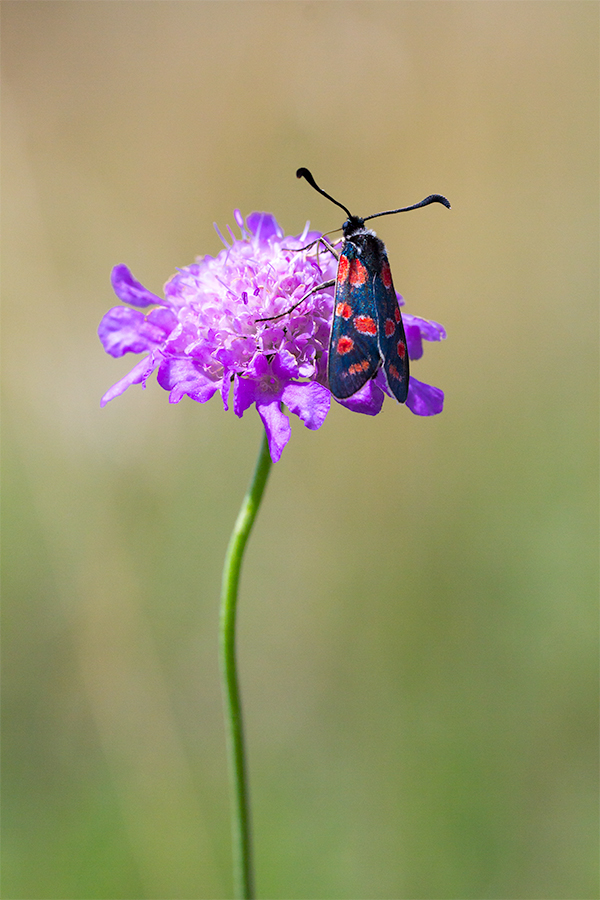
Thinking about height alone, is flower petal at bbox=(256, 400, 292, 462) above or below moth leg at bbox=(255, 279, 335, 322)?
below

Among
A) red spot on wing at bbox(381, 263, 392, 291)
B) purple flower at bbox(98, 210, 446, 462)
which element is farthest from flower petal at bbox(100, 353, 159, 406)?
red spot on wing at bbox(381, 263, 392, 291)

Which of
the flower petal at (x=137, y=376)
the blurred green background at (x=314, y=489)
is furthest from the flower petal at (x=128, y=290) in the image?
the blurred green background at (x=314, y=489)

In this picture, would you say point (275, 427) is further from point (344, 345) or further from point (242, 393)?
point (344, 345)

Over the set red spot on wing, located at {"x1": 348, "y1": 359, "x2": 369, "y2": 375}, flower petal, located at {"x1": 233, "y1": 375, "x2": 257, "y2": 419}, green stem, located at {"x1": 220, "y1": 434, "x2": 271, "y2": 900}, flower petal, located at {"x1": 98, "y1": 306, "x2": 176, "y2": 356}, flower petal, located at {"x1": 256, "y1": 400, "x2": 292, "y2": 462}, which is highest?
flower petal, located at {"x1": 98, "y1": 306, "x2": 176, "y2": 356}

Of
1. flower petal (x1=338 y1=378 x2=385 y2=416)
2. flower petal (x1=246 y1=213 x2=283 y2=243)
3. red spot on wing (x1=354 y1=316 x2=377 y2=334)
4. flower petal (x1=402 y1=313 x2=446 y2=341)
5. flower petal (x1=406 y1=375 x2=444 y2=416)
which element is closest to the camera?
red spot on wing (x1=354 y1=316 x2=377 y2=334)

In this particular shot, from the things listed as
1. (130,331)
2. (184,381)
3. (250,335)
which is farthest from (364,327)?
(130,331)

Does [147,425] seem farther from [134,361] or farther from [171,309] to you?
[171,309]

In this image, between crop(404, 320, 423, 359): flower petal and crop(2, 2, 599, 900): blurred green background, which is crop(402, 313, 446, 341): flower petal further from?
crop(2, 2, 599, 900): blurred green background

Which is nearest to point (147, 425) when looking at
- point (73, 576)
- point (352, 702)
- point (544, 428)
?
point (73, 576)
